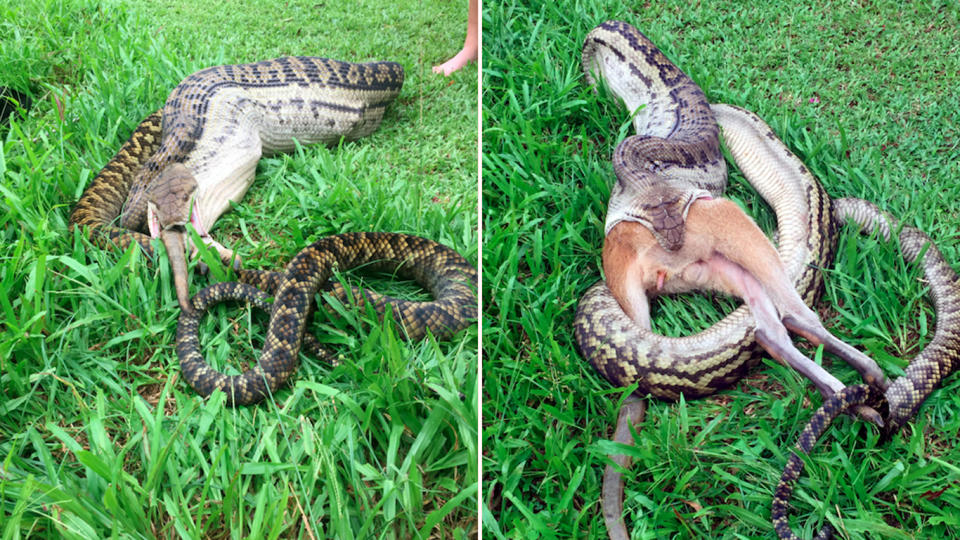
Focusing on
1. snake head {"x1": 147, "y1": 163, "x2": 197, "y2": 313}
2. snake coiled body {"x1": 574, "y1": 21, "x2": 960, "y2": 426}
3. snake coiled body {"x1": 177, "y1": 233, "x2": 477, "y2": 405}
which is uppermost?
snake head {"x1": 147, "y1": 163, "x2": 197, "y2": 313}

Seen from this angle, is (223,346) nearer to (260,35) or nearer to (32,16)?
(260,35)

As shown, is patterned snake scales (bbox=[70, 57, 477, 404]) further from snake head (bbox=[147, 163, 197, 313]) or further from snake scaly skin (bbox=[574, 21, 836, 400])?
snake scaly skin (bbox=[574, 21, 836, 400])

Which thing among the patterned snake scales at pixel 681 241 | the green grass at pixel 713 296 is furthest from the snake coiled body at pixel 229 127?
the patterned snake scales at pixel 681 241

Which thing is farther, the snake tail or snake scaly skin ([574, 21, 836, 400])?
snake scaly skin ([574, 21, 836, 400])

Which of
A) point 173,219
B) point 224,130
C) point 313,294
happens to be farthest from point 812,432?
point 224,130

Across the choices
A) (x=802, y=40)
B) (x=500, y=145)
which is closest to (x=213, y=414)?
(x=500, y=145)

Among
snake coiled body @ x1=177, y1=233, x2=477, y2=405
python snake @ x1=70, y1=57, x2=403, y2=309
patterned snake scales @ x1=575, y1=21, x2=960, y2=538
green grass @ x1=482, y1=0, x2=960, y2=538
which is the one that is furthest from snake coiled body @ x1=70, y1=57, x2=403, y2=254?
patterned snake scales @ x1=575, y1=21, x2=960, y2=538

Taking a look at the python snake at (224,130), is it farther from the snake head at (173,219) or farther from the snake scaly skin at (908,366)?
the snake scaly skin at (908,366)
